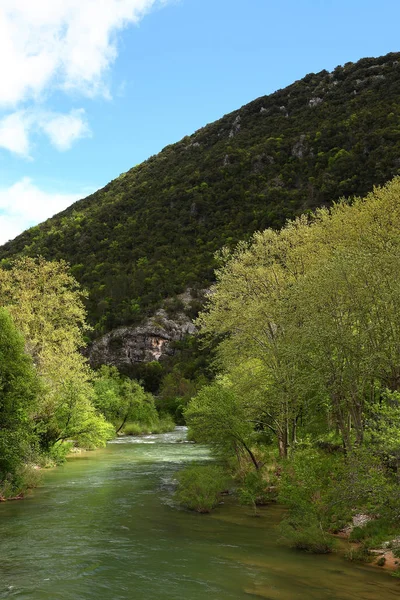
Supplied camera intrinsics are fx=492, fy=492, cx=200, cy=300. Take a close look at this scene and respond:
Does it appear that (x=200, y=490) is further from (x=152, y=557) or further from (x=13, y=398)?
(x=13, y=398)

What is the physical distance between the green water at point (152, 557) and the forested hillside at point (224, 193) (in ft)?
288

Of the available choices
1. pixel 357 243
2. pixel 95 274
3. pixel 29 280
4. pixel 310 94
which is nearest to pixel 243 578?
pixel 357 243

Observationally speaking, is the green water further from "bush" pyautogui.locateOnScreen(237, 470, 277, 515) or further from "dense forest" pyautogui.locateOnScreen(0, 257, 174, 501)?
"dense forest" pyautogui.locateOnScreen(0, 257, 174, 501)

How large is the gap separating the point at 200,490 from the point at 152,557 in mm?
8923

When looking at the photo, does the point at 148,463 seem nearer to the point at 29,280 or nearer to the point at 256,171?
the point at 29,280

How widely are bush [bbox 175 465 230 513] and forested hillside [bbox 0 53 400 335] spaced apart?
274 feet

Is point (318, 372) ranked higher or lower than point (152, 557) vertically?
higher

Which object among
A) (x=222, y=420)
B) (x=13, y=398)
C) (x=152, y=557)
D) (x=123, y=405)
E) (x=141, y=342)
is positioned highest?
(x=141, y=342)

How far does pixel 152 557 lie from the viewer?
16891 mm

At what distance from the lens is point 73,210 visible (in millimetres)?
180625

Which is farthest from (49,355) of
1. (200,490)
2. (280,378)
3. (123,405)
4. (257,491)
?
(123,405)

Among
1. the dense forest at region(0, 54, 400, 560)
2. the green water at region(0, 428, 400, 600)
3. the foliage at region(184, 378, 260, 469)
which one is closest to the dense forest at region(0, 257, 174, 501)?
the dense forest at region(0, 54, 400, 560)

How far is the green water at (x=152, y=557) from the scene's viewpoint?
13.8 meters

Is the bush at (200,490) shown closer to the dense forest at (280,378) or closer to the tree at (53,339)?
the dense forest at (280,378)
